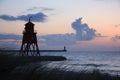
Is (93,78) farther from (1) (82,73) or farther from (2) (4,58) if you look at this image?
(2) (4,58)

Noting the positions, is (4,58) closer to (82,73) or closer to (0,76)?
(0,76)

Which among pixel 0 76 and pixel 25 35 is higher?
pixel 25 35

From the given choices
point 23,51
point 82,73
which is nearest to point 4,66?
point 82,73

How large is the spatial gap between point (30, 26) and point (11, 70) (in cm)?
4309

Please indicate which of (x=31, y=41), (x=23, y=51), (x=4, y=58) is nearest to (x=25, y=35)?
(x=31, y=41)

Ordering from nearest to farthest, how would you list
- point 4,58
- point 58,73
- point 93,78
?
point 93,78
point 58,73
point 4,58

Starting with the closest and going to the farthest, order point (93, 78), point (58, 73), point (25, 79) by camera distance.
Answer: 1. point (25, 79)
2. point (93, 78)
3. point (58, 73)

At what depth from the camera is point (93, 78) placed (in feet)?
43.7

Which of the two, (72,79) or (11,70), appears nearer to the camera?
(72,79)

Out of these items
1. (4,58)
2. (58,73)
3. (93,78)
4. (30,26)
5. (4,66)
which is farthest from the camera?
(30,26)

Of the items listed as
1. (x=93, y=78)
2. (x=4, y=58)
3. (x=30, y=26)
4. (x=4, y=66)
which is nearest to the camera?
(x=93, y=78)

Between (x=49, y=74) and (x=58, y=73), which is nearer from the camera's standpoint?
(x=49, y=74)

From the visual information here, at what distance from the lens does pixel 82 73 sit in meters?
13.9

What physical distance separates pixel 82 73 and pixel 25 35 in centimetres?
4587
